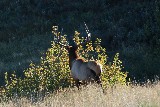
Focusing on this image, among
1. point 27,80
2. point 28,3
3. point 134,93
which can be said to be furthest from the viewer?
point 28,3

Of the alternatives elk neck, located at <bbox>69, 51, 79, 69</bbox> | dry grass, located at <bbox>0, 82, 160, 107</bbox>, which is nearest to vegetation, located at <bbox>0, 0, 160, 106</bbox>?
dry grass, located at <bbox>0, 82, 160, 107</bbox>

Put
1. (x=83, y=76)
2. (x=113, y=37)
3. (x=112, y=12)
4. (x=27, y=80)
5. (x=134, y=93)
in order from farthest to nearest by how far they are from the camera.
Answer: (x=112, y=12) → (x=113, y=37) → (x=27, y=80) → (x=83, y=76) → (x=134, y=93)

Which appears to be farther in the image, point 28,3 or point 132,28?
point 28,3

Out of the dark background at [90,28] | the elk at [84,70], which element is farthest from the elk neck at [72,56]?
the dark background at [90,28]

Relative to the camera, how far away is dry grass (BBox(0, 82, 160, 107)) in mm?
8945

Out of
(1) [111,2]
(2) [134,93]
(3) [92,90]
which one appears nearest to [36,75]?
(3) [92,90]

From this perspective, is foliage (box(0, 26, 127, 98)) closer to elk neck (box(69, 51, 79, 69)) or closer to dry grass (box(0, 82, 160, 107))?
elk neck (box(69, 51, 79, 69))

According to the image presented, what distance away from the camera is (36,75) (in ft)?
43.7

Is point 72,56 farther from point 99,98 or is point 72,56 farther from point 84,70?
point 99,98

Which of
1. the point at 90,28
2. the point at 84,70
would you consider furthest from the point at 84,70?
the point at 90,28

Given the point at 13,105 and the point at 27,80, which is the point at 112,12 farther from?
the point at 13,105

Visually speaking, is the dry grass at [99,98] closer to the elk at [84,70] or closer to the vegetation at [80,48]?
the vegetation at [80,48]

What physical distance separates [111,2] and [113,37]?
5698 millimetres

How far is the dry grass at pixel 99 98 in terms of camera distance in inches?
352
